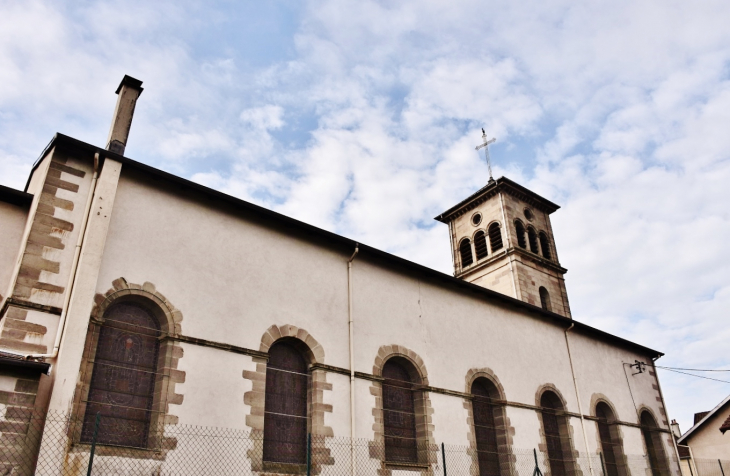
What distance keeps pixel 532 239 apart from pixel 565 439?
11944 millimetres

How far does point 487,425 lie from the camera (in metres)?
14.7

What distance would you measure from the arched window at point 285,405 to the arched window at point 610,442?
1008cm

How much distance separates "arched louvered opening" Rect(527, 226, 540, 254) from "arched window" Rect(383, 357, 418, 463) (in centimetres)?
1450

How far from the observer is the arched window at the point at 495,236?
84.4ft

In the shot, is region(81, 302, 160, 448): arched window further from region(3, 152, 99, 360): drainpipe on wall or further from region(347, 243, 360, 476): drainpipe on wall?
region(347, 243, 360, 476): drainpipe on wall

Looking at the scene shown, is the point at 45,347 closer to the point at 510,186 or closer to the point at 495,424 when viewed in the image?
the point at 495,424

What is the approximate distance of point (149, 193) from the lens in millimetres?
10945

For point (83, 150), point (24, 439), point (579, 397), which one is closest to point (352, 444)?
point (24, 439)

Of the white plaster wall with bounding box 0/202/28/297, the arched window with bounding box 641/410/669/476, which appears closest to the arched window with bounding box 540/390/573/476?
the arched window with bounding box 641/410/669/476

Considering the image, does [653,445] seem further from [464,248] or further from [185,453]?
[185,453]

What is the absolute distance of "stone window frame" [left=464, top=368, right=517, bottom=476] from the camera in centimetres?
1377

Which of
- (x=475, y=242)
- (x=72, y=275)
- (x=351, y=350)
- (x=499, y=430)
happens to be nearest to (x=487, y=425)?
(x=499, y=430)

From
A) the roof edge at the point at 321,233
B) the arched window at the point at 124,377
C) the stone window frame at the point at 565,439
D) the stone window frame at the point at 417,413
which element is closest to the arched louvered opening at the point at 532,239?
the roof edge at the point at 321,233

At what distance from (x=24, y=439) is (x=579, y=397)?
14300mm
